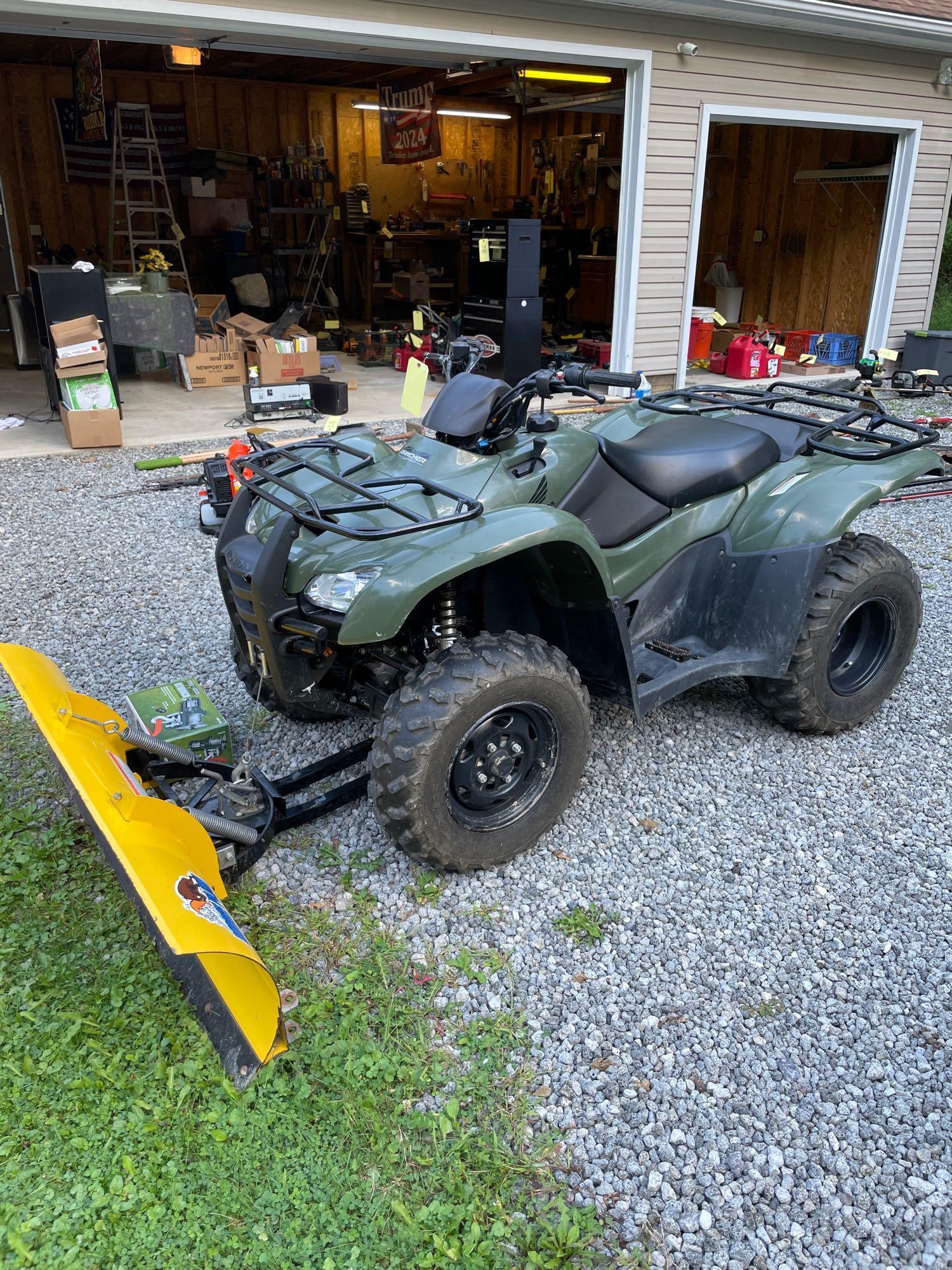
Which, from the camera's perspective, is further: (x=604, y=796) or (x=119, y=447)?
(x=119, y=447)

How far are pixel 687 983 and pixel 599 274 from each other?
13002mm

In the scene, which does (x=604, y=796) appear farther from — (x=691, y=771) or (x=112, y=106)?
(x=112, y=106)

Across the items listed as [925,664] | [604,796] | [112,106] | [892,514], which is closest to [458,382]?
[604,796]

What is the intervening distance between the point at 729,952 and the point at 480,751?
0.85 meters

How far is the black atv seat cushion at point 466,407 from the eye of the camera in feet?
9.61

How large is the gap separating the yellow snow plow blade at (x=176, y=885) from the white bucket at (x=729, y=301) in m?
13.5

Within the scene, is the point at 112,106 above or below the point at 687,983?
above

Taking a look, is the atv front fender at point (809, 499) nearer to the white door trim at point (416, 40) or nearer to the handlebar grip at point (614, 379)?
the handlebar grip at point (614, 379)

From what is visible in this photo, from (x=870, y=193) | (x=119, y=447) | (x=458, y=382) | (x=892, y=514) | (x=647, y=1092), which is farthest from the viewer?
(x=870, y=193)

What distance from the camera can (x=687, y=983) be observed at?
97.3 inches

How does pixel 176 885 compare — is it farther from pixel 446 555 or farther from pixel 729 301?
pixel 729 301

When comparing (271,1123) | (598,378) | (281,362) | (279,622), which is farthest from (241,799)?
(281,362)

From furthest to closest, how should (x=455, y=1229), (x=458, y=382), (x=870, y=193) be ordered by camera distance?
(x=870, y=193) < (x=458, y=382) < (x=455, y=1229)

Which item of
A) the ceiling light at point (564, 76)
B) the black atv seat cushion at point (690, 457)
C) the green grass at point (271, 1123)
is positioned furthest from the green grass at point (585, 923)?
the ceiling light at point (564, 76)
